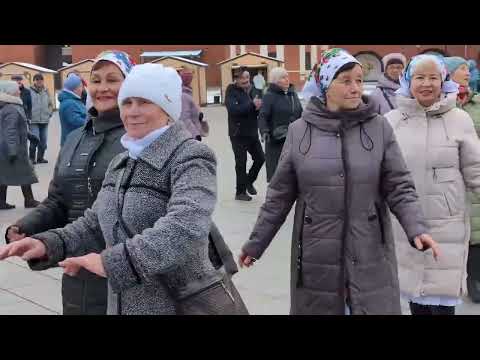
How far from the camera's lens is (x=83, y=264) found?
6.96 ft

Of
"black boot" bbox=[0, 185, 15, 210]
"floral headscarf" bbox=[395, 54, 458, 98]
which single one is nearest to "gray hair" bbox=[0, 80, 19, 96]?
"black boot" bbox=[0, 185, 15, 210]

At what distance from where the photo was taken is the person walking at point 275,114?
340 inches

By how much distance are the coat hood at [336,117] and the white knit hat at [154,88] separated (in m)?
1.02

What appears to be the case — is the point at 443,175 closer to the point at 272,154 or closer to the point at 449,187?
the point at 449,187

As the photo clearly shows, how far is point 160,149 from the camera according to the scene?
2.42 metres

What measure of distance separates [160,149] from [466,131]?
2150 millimetres

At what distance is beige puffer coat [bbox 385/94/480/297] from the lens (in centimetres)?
393

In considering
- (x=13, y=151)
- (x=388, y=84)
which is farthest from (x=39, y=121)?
(x=388, y=84)

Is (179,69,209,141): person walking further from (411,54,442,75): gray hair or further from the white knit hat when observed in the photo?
the white knit hat

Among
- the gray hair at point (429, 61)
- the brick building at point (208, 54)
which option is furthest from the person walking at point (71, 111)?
the brick building at point (208, 54)
